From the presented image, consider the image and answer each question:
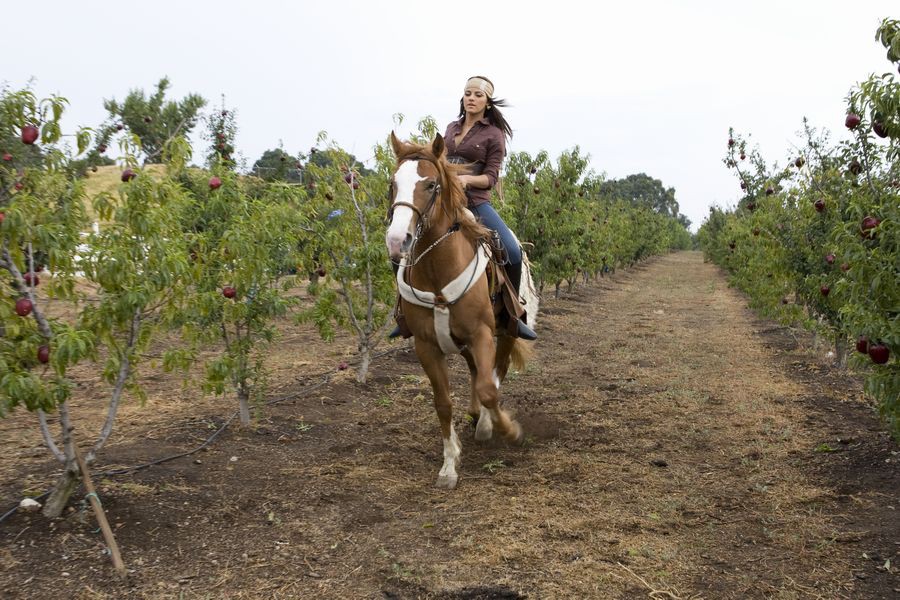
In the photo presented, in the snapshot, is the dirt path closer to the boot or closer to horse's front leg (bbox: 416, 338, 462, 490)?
horse's front leg (bbox: 416, 338, 462, 490)

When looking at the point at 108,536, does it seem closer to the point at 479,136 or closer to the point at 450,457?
the point at 450,457

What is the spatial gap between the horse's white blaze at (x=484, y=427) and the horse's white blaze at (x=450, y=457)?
0.81m

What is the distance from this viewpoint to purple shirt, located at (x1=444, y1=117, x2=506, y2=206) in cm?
514

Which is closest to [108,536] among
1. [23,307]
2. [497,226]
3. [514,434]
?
[23,307]

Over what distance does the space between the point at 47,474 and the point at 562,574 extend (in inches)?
136

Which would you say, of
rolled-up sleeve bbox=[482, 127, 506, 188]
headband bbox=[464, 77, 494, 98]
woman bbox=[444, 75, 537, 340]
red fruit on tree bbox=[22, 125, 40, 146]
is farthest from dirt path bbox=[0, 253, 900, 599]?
headband bbox=[464, 77, 494, 98]

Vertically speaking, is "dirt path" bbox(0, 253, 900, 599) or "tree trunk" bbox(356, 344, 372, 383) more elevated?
"tree trunk" bbox(356, 344, 372, 383)

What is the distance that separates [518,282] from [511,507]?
2024mm

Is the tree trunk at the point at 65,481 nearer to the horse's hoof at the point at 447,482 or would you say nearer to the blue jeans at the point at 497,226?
the horse's hoof at the point at 447,482

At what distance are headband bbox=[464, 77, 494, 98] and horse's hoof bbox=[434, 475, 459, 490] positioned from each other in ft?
9.57

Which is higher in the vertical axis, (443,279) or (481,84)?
(481,84)

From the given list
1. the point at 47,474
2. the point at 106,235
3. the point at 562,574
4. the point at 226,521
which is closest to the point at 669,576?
the point at 562,574

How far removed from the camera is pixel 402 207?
3924 mm

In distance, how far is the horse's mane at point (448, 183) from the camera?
4.24m
